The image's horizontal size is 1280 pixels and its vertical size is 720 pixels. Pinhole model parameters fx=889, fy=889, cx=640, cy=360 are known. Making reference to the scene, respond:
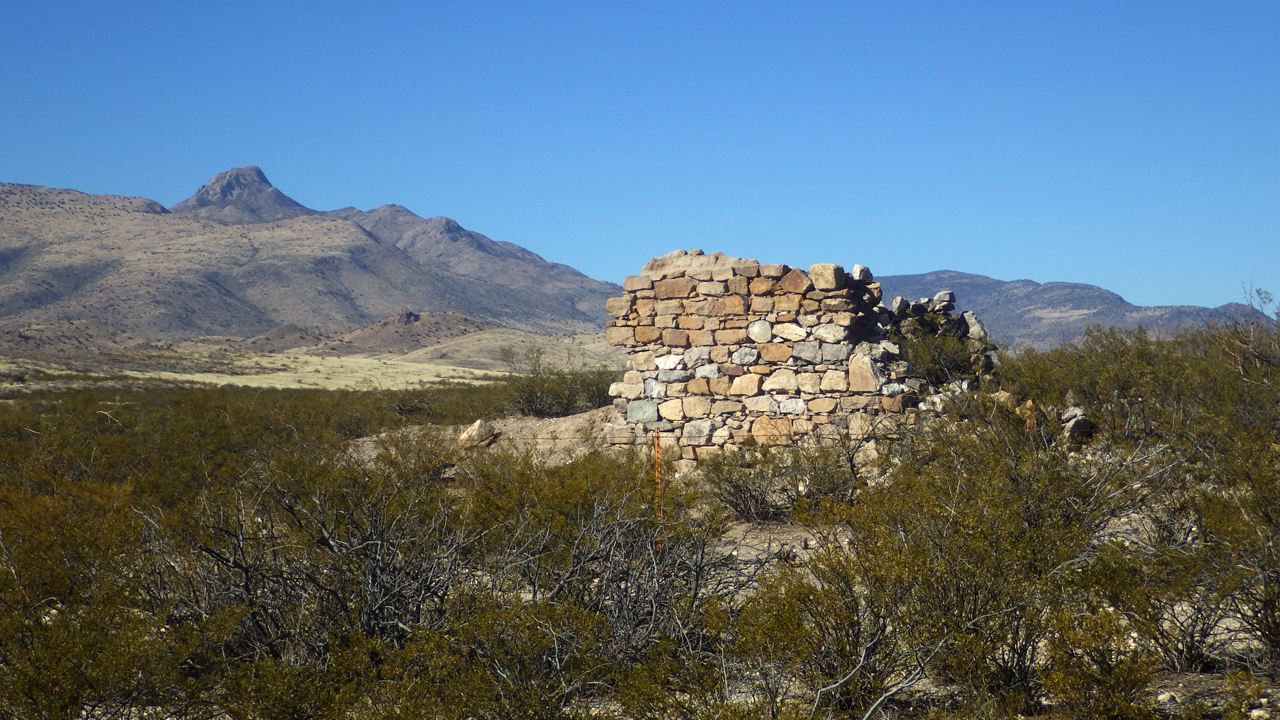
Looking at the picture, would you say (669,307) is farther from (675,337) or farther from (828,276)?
(828,276)

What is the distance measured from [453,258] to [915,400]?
7640 inches

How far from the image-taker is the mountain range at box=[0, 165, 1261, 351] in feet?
309

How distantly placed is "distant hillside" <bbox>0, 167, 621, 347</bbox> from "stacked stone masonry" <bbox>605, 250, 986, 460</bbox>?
67.8 metres

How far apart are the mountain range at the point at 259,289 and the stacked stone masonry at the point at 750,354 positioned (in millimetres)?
63788

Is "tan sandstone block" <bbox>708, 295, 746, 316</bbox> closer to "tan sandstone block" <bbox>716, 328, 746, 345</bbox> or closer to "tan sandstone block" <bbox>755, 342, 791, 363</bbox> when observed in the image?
"tan sandstone block" <bbox>716, 328, 746, 345</bbox>

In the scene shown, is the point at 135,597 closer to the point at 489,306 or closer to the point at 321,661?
the point at 321,661

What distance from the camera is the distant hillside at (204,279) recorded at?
98.2 meters

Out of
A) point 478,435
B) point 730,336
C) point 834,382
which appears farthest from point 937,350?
point 478,435

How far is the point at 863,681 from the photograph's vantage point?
4.07 metres

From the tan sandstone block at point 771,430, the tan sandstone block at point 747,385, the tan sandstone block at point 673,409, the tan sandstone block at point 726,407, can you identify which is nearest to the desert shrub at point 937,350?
the tan sandstone block at point 771,430

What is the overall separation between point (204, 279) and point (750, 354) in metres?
117

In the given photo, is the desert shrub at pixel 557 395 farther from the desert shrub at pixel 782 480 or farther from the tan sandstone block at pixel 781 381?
the desert shrub at pixel 782 480

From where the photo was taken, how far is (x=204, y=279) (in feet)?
372

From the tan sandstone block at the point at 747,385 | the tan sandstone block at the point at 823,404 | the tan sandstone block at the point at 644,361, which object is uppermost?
the tan sandstone block at the point at 644,361
